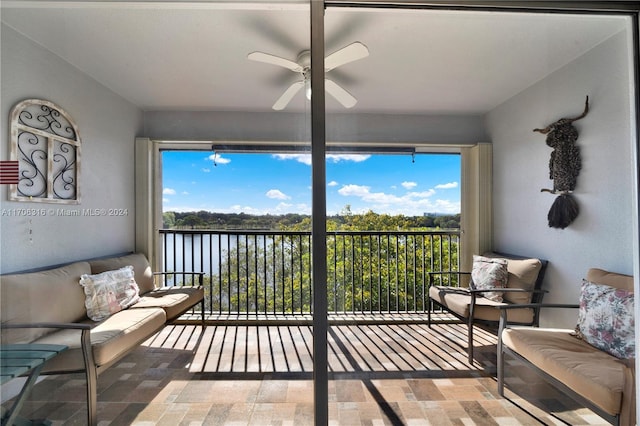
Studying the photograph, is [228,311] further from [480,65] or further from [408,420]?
[480,65]

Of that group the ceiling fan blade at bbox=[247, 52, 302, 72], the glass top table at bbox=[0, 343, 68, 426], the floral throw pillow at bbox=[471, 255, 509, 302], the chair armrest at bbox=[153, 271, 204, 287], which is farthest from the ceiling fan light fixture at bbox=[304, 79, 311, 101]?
the glass top table at bbox=[0, 343, 68, 426]

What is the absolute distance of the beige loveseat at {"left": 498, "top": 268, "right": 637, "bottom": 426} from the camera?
3.52 feet

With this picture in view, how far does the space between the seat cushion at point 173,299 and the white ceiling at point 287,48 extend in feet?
3.06

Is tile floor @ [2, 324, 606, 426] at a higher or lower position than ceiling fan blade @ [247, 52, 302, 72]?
lower

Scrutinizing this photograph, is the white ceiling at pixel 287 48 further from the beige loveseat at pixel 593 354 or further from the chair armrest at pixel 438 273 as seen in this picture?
the beige loveseat at pixel 593 354

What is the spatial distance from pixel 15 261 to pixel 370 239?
1593 millimetres

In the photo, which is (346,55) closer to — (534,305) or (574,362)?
(534,305)

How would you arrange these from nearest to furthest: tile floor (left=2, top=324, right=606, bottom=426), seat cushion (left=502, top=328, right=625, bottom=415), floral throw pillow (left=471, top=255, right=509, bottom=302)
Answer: seat cushion (left=502, top=328, right=625, bottom=415), tile floor (left=2, top=324, right=606, bottom=426), floral throw pillow (left=471, top=255, right=509, bottom=302)

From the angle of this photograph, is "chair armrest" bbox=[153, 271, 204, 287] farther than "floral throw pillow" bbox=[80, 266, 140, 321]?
Yes

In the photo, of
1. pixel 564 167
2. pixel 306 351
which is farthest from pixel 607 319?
pixel 306 351

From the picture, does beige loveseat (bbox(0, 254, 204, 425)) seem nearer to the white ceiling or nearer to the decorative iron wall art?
the white ceiling

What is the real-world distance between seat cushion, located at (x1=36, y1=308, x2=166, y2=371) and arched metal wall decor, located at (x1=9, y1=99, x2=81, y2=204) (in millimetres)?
590

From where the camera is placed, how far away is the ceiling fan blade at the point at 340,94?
1146mm

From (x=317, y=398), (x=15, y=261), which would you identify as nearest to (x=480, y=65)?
(x=317, y=398)
